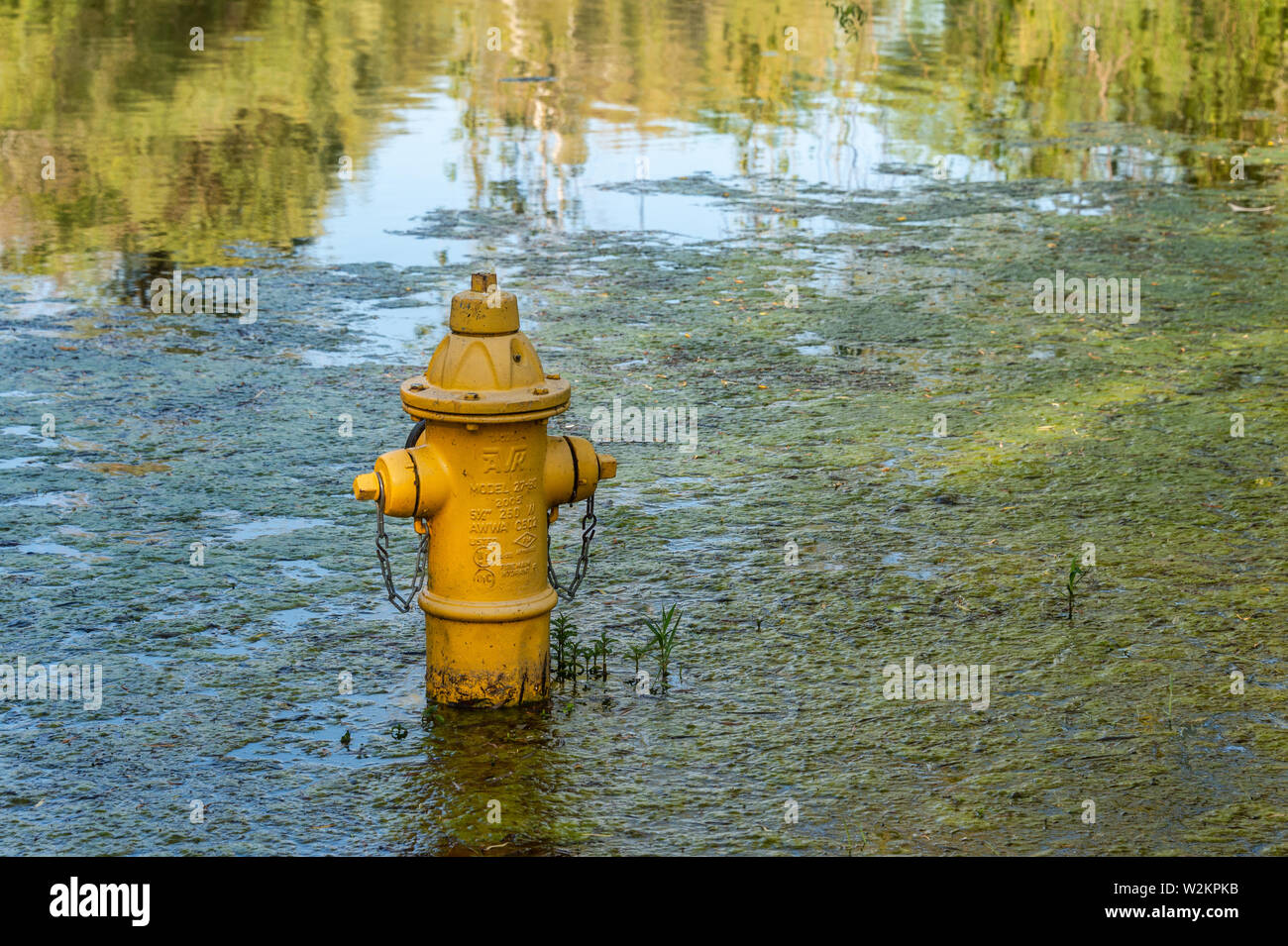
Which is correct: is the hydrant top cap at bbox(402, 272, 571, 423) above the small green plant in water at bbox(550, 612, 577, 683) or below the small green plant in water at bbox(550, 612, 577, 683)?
above

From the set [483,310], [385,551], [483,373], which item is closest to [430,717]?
[385,551]

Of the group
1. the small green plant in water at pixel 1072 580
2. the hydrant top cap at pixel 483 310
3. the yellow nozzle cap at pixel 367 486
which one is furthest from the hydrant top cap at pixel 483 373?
the small green plant in water at pixel 1072 580

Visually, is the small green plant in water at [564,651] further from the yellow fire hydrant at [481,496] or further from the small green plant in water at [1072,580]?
the small green plant in water at [1072,580]

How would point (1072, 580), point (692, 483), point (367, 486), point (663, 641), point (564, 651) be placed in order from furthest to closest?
1. point (692, 483)
2. point (1072, 580)
3. point (564, 651)
4. point (663, 641)
5. point (367, 486)

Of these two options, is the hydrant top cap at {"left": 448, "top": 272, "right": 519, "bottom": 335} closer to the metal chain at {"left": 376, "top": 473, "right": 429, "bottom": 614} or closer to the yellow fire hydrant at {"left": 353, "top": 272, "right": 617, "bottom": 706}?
the yellow fire hydrant at {"left": 353, "top": 272, "right": 617, "bottom": 706}

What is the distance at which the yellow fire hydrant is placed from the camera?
3525 millimetres

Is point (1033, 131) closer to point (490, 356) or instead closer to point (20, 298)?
point (20, 298)

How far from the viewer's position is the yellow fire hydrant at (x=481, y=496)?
3.53 metres

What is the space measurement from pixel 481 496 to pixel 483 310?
1.41ft

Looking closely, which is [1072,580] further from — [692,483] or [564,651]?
[692,483]

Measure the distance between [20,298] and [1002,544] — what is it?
518cm

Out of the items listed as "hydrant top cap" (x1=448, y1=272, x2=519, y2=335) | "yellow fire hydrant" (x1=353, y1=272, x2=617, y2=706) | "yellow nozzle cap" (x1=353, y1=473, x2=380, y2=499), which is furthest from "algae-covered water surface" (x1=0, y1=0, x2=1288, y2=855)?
"hydrant top cap" (x1=448, y1=272, x2=519, y2=335)

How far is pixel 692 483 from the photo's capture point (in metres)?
5.25

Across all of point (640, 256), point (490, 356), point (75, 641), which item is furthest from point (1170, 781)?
point (640, 256)
